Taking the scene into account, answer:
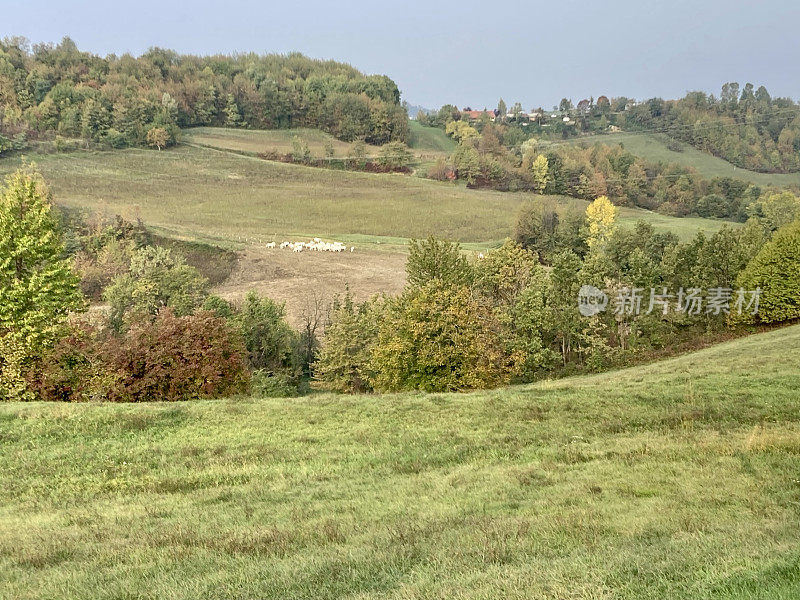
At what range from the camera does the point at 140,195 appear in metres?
110

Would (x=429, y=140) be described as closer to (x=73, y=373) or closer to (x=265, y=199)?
(x=265, y=199)

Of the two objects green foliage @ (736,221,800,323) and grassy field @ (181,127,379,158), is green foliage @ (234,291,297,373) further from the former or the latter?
grassy field @ (181,127,379,158)

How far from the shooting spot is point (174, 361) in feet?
104

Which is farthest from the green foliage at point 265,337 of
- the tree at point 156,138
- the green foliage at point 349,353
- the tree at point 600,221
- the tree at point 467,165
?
the tree at point 467,165

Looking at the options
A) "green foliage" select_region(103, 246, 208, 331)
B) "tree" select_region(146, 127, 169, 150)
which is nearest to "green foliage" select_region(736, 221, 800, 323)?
"green foliage" select_region(103, 246, 208, 331)

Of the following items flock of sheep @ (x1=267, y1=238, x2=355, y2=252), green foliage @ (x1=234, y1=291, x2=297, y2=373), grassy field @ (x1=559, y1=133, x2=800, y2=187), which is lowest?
green foliage @ (x1=234, y1=291, x2=297, y2=373)

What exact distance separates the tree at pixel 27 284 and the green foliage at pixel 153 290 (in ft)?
60.9

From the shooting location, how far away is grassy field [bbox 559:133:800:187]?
164m

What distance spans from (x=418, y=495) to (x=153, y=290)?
50.4 meters

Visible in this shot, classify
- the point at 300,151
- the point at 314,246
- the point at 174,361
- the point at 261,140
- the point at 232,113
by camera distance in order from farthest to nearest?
the point at 232,113 → the point at 261,140 → the point at 300,151 → the point at 314,246 → the point at 174,361

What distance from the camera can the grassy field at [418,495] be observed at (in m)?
7.98

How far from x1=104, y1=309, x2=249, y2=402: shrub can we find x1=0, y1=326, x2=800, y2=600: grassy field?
746 cm

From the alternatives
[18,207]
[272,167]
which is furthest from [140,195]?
[18,207]

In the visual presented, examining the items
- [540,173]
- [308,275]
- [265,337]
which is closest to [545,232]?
[308,275]
